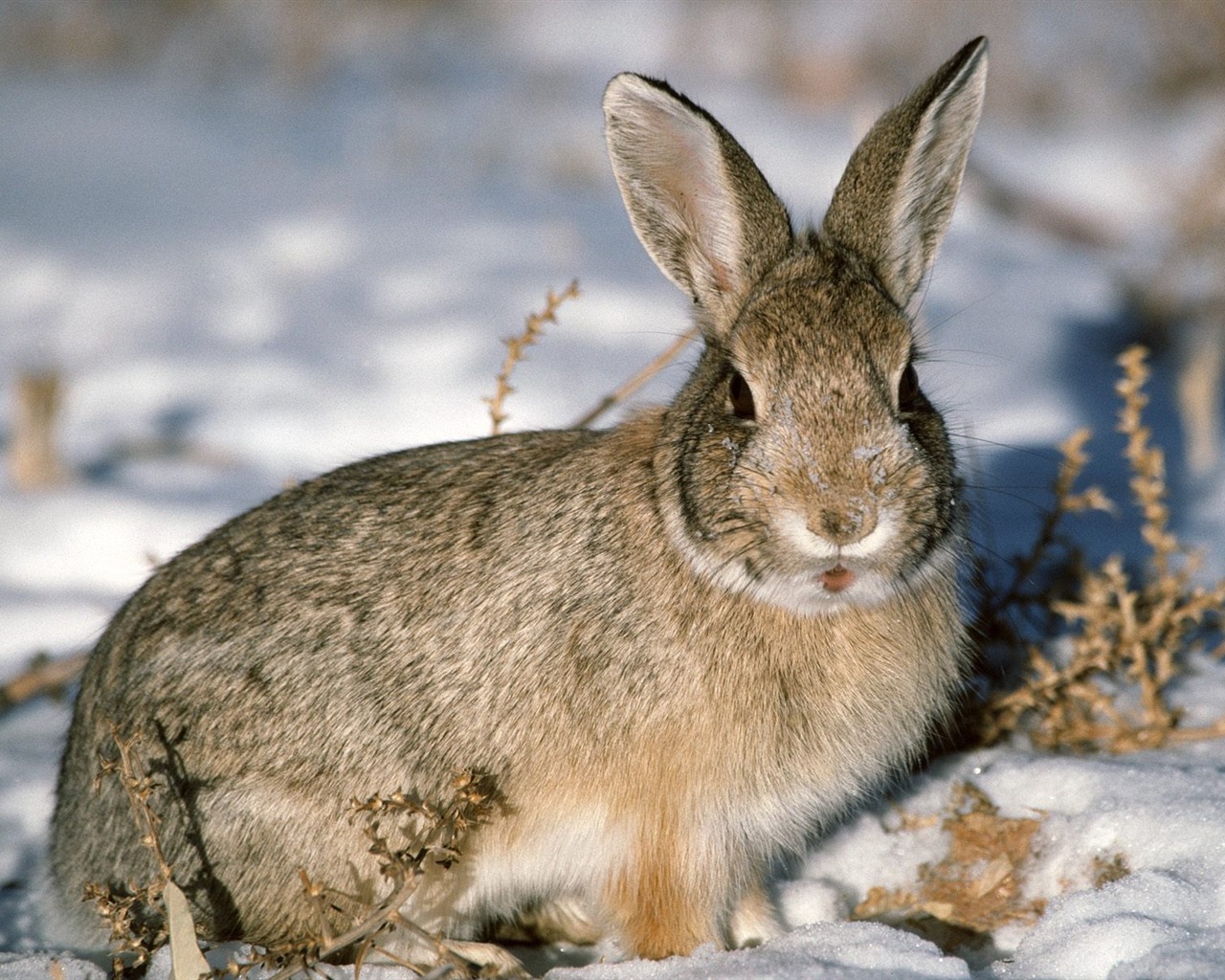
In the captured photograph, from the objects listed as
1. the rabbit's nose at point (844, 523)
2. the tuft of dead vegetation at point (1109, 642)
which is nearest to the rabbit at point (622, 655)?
the rabbit's nose at point (844, 523)

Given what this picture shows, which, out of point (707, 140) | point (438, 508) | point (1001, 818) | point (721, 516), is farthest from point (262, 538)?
point (1001, 818)

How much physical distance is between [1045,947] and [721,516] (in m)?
1.16

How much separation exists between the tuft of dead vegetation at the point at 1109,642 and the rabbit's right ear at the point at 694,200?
120cm

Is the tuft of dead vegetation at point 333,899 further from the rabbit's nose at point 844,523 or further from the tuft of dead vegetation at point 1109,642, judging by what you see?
the tuft of dead vegetation at point 1109,642

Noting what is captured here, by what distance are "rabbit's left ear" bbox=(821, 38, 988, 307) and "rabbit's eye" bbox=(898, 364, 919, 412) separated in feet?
1.07

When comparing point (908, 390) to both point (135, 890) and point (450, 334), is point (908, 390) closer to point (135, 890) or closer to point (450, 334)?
point (135, 890)

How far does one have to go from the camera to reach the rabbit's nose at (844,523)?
109 inches

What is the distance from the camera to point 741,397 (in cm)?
312

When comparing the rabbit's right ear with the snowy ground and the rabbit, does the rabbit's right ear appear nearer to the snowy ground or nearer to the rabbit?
the rabbit

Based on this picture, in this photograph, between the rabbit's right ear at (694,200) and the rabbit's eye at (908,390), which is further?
the rabbit's right ear at (694,200)

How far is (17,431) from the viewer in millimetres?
6055

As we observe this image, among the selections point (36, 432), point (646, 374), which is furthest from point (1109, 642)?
point (36, 432)

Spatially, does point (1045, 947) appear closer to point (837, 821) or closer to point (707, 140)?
point (837, 821)

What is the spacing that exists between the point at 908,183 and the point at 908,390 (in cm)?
54
